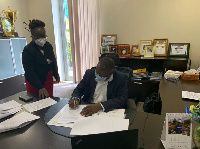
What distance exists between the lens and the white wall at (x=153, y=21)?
9.23 ft

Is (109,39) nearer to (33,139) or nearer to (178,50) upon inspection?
(178,50)

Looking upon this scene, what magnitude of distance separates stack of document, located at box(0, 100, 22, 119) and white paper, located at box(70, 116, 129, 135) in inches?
23.9

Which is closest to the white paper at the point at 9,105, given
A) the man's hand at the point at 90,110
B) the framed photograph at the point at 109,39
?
the man's hand at the point at 90,110

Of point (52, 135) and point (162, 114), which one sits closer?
point (52, 135)

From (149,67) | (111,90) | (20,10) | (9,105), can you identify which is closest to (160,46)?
(149,67)

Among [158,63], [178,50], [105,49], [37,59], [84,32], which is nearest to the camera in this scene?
[37,59]

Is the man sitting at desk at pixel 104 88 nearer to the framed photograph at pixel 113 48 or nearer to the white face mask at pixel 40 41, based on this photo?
the white face mask at pixel 40 41

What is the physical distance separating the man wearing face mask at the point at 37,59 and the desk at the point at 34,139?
78 centimetres

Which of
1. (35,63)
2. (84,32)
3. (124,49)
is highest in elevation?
(84,32)

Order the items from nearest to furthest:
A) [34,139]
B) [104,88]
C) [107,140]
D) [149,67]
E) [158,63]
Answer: [107,140]
[34,139]
[104,88]
[158,63]
[149,67]

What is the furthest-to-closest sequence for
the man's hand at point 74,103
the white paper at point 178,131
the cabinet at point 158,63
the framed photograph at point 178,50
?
the framed photograph at point 178,50 → the cabinet at point 158,63 → the man's hand at point 74,103 → the white paper at point 178,131

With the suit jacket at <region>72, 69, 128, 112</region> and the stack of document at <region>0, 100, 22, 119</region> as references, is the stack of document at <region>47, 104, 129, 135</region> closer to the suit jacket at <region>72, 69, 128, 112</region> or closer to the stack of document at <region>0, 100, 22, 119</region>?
the suit jacket at <region>72, 69, 128, 112</region>

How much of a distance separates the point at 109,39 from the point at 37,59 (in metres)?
1.84

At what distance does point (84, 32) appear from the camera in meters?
3.67
